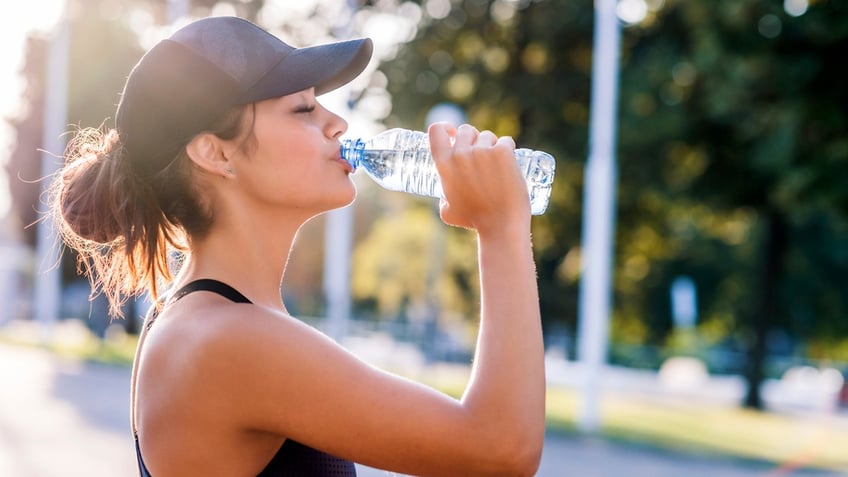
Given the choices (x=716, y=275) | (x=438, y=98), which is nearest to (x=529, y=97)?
(x=438, y=98)

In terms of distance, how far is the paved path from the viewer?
30.5 feet

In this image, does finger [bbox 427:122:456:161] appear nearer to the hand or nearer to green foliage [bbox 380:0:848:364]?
the hand

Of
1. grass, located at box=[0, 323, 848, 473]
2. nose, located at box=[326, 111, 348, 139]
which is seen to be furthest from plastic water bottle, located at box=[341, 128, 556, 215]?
grass, located at box=[0, 323, 848, 473]

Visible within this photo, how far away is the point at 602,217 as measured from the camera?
14.1 m

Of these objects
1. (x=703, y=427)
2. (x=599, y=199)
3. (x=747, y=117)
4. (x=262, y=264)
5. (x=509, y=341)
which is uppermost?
(x=747, y=117)

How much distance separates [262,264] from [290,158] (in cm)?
19

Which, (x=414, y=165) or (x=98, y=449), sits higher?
(x=414, y=165)

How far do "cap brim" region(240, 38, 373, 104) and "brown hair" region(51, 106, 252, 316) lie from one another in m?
0.06

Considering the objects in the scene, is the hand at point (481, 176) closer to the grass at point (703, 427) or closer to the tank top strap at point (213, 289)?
the tank top strap at point (213, 289)

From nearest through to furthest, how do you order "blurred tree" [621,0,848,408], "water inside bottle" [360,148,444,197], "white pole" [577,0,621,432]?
"water inside bottle" [360,148,444,197], "white pole" [577,0,621,432], "blurred tree" [621,0,848,408]

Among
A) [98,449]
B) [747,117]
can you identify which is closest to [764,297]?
[747,117]

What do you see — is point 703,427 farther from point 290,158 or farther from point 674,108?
point 290,158

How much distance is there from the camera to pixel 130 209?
2.00 metres

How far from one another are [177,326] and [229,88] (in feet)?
1.37
